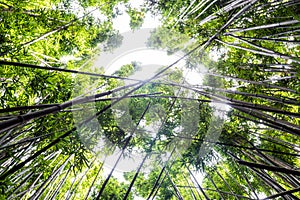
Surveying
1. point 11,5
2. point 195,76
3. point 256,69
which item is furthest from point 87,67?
point 256,69

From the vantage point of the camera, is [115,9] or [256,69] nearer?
[256,69]

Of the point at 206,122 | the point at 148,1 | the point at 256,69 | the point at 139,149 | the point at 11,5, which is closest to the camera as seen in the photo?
the point at 11,5

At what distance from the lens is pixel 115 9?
239 inches

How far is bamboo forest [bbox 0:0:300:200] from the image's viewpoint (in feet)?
7.98

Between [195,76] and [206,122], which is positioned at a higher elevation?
[195,76]

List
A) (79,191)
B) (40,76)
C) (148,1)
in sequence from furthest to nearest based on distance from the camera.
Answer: (148,1) < (79,191) < (40,76)

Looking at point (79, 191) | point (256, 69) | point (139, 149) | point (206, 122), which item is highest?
point (256, 69)

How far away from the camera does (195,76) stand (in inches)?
208

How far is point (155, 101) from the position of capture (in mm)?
4500

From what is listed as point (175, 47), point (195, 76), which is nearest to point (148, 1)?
point (175, 47)

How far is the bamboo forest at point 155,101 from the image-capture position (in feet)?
7.98

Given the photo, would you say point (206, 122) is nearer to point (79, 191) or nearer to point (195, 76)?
point (195, 76)

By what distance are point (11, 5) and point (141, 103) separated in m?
2.47

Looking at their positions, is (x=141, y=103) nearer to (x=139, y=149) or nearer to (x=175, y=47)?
(x=139, y=149)
